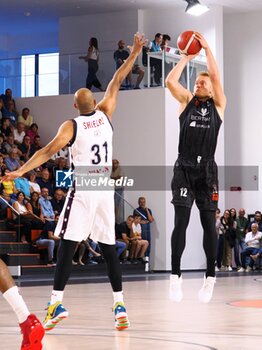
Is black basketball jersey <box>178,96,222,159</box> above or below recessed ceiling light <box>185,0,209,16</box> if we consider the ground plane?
below

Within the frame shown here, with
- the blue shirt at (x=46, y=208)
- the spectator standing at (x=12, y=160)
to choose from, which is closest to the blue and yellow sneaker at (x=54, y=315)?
the blue shirt at (x=46, y=208)

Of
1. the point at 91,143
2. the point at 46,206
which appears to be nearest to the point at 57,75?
the point at 46,206

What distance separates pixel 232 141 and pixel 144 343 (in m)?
20.9

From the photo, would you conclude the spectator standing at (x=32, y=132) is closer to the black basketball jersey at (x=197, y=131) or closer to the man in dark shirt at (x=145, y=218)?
the man in dark shirt at (x=145, y=218)

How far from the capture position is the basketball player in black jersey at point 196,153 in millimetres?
7762

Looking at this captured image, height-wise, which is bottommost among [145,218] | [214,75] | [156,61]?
[145,218]

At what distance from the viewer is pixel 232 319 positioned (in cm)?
845

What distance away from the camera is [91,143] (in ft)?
24.7

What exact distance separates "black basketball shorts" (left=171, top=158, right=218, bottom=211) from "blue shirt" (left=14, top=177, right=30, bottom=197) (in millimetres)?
12030

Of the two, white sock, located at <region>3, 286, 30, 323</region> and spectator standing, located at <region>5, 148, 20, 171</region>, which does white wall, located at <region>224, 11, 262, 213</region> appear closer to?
spectator standing, located at <region>5, 148, 20, 171</region>

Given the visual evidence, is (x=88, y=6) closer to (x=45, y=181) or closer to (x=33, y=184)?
(x=45, y=181)

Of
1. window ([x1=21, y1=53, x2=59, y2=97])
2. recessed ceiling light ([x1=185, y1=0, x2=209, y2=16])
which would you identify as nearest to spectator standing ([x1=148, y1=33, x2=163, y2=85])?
recessed ceiling light ([x1=185, y1=0, x2=209, y2=16])

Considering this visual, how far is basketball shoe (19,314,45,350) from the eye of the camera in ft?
18.4

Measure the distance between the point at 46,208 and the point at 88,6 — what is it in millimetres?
8841
